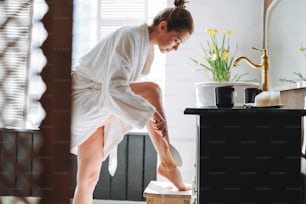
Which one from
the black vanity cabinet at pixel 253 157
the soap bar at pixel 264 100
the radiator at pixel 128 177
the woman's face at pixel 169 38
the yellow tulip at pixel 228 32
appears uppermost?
the yellow tulip at pixel 228 32

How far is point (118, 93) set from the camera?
0.99 metres

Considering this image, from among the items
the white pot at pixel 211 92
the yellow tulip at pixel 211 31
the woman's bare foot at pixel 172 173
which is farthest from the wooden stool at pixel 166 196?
the yellow tulip at pixel 211 31

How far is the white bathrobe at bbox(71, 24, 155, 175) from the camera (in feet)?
3.30

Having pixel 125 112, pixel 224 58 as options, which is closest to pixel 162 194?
pixel 125 112

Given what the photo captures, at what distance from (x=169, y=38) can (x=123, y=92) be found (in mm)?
227

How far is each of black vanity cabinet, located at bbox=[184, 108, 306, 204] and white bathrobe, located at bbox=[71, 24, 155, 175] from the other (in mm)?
339

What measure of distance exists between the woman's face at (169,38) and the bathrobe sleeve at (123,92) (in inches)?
4.5

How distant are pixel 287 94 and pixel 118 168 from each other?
87 centimetres

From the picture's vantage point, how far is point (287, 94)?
101 cm

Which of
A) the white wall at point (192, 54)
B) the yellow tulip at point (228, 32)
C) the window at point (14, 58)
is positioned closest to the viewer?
the window at point (14, 58)

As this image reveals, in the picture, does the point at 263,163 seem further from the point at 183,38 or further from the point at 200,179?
the point at 183,38

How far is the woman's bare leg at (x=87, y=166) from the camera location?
114 cm

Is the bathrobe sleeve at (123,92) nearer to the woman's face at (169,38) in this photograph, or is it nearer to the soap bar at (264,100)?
the woman's face at (169,38)

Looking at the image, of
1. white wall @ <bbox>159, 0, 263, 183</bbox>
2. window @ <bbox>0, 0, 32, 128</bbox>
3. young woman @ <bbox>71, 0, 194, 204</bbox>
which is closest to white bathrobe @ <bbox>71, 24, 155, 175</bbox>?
young woman @ <bbox>71, 0, 194, 204</bbox>
